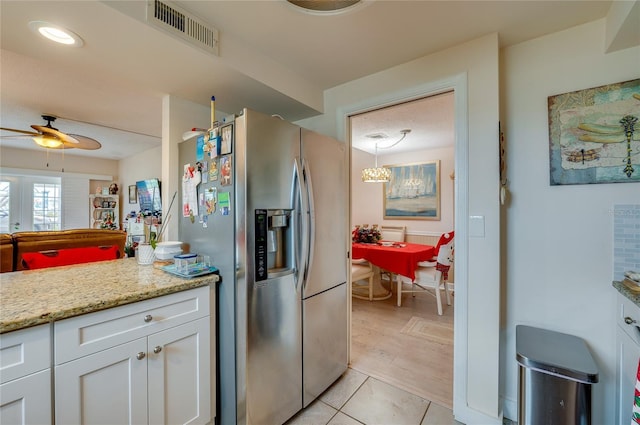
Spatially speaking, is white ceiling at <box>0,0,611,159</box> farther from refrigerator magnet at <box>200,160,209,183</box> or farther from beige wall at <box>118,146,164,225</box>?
beige wall at <box>118,146,164,225</box>

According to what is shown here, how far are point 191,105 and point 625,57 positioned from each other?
2.69m

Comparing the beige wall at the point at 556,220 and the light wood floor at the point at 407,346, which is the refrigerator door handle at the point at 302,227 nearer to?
the light wood floor at the point at 407,346

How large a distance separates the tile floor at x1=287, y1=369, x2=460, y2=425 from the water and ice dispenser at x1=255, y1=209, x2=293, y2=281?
96 cm

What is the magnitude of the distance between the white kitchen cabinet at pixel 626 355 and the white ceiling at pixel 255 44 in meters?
1.51

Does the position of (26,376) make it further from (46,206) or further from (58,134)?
(46,206)

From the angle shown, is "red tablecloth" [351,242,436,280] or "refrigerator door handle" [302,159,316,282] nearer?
"refrigerator door handle" [302,159,316,282]

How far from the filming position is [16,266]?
2.57 m

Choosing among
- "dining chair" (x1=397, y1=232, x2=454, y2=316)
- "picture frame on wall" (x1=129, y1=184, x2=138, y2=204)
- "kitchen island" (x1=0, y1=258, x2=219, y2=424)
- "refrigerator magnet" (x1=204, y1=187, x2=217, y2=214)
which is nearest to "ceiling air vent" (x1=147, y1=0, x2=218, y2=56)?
"refrigerator magnet" (x1=204, y1=187, x2=217, y2=214)

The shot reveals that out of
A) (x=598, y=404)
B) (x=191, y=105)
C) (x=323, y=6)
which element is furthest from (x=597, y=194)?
(x=191, y=105)

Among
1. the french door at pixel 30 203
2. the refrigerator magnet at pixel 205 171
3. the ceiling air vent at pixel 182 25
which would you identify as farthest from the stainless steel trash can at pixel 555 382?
the french door at pixel 30 203

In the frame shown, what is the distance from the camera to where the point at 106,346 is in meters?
1.06

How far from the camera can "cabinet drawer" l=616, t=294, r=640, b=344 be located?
1.11m

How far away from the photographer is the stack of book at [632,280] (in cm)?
120

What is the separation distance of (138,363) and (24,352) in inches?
15.3
